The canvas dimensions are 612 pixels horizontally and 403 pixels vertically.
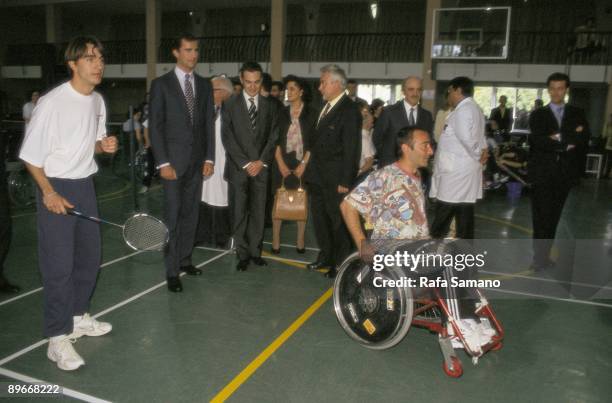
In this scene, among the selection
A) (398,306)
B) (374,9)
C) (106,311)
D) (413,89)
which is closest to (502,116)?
(374,9)

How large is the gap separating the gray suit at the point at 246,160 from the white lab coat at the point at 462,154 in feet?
5.12

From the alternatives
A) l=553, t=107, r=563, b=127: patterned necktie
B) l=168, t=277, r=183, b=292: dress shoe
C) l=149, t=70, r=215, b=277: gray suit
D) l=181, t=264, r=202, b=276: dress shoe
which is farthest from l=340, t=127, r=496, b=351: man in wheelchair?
l=553, t=107, r=563, b=127: patterned necktie

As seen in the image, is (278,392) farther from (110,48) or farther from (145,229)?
(110,48)

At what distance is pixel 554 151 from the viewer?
451 centimetres

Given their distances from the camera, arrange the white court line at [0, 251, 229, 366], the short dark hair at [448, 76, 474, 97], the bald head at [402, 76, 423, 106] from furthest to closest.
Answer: the bald head at [402, 76, 423, 106] < the short dark hair at [448, 76, 474, 97] < the white court line at [0, 251, 229, 366]

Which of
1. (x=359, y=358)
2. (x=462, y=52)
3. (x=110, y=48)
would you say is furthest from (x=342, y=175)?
(x=110, y=48)

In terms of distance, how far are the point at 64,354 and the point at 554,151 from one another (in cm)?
421

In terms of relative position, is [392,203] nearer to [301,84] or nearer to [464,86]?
[464,86]

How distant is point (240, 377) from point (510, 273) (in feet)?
10.2

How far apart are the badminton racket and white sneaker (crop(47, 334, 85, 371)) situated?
3.57 feet

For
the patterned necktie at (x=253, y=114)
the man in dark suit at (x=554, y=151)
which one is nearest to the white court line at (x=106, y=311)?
the patterned necktie at (x=253, y=114)

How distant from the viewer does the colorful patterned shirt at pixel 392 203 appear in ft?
9.75

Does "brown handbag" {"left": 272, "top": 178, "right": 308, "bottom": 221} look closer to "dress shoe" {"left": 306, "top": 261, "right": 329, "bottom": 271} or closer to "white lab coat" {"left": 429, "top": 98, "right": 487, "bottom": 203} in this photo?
"dress shoe" {"left": 306, "top": 261, "right": 329, "bottom": 271}

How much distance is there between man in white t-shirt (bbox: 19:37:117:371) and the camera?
8.57 ft
